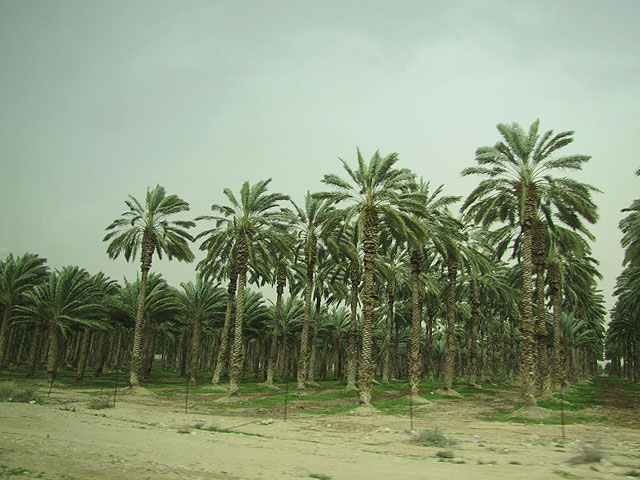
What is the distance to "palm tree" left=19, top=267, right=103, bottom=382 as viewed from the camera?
116 ft

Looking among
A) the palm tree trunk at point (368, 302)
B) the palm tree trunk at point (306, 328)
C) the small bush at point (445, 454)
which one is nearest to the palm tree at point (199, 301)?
the palm tree trunk at point (306, 328)

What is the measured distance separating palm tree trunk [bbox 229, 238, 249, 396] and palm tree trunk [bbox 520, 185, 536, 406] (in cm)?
1638

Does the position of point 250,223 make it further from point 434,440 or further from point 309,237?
point 434,440

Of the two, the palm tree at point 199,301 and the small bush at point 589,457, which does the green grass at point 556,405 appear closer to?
the small bush at point 589,457

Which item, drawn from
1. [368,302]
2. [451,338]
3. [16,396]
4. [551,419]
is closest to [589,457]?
[551,419]

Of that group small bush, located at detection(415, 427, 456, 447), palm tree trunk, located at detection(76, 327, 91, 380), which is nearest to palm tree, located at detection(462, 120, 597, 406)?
small bush, located at detection(415, 427, 456, 447)

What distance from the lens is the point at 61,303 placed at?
3603 cm

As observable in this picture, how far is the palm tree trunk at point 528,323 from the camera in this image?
22.8 metres

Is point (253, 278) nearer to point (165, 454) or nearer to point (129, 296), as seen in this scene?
point (129, 296)

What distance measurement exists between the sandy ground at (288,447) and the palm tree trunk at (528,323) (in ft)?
11.7

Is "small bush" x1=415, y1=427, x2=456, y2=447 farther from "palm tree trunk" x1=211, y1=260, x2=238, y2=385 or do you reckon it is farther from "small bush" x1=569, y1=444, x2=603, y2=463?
"palm tree trunk" x1=211, y1=260, x2=238, y2=385

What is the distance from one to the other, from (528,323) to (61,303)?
3331 centimetres

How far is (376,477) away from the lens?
8.71 m

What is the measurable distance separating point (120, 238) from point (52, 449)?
25.9 m
